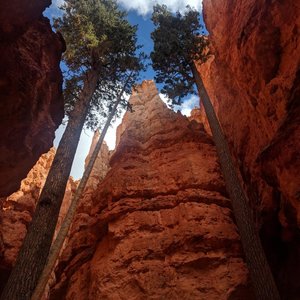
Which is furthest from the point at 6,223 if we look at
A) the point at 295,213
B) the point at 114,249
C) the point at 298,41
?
the point at 298,41

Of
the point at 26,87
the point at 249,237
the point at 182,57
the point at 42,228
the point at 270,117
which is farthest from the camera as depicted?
the point at 182,57

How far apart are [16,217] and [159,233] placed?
16.3 meters

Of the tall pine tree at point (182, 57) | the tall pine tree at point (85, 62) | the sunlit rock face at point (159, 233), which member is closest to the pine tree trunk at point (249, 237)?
the tall pine tree at point (182, 57)

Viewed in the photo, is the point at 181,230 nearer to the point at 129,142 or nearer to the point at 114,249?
the point at 114,249

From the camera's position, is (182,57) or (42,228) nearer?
(42,228)

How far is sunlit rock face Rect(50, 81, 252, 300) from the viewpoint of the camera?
1256cm

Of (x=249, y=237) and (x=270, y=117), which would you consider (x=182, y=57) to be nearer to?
(x=270, y=117)

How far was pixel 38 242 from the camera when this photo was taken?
328 inches

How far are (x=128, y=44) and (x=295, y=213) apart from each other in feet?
36.3

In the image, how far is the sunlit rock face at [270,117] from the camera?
1081 centimetres

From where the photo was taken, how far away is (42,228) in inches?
339

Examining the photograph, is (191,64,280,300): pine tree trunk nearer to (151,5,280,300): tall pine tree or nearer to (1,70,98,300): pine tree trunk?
(151,5,280,300): tall pine tree

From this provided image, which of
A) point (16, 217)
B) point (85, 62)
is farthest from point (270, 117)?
point (16, 217)

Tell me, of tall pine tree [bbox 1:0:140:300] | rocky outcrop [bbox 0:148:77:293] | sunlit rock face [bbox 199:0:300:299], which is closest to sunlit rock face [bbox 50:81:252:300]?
sunlit rock face [bbox 199:0:300:299]
